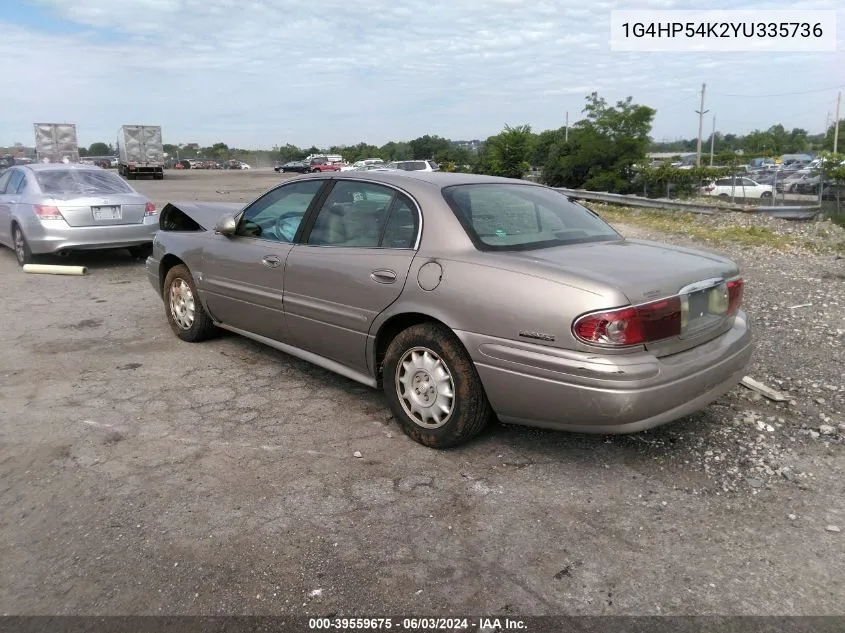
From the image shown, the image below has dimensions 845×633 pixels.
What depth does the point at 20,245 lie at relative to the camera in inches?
376

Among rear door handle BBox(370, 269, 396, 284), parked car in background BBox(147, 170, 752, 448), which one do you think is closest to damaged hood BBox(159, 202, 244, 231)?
parked car in background BBox(147, 170, 752, 448)

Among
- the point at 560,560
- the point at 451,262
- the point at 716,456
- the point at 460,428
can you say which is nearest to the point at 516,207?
the point at 451,262

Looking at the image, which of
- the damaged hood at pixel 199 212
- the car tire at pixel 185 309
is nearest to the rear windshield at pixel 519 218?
the damaged hood at pixel 199 212

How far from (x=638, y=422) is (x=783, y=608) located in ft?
3.10

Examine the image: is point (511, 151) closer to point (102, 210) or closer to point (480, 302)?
point (102, 210)

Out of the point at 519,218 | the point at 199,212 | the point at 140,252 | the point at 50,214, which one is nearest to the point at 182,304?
the point at 199,212

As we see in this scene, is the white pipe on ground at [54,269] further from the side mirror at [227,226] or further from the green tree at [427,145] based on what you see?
the green tree at [427,145]

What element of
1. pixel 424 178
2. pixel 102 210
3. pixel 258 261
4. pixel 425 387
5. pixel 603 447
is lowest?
pixel 603 447

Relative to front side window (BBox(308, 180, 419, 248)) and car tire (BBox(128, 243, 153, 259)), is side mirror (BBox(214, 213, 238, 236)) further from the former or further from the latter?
car tire (BBox(128, 243, 153, 259))

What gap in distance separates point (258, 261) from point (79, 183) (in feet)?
20.5

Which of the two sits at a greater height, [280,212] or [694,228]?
[280,212]

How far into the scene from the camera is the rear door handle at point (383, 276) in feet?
12.5

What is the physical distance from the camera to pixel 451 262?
3576 millimetres

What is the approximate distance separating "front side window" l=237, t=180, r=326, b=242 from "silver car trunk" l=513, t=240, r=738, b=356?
5.83 ft
